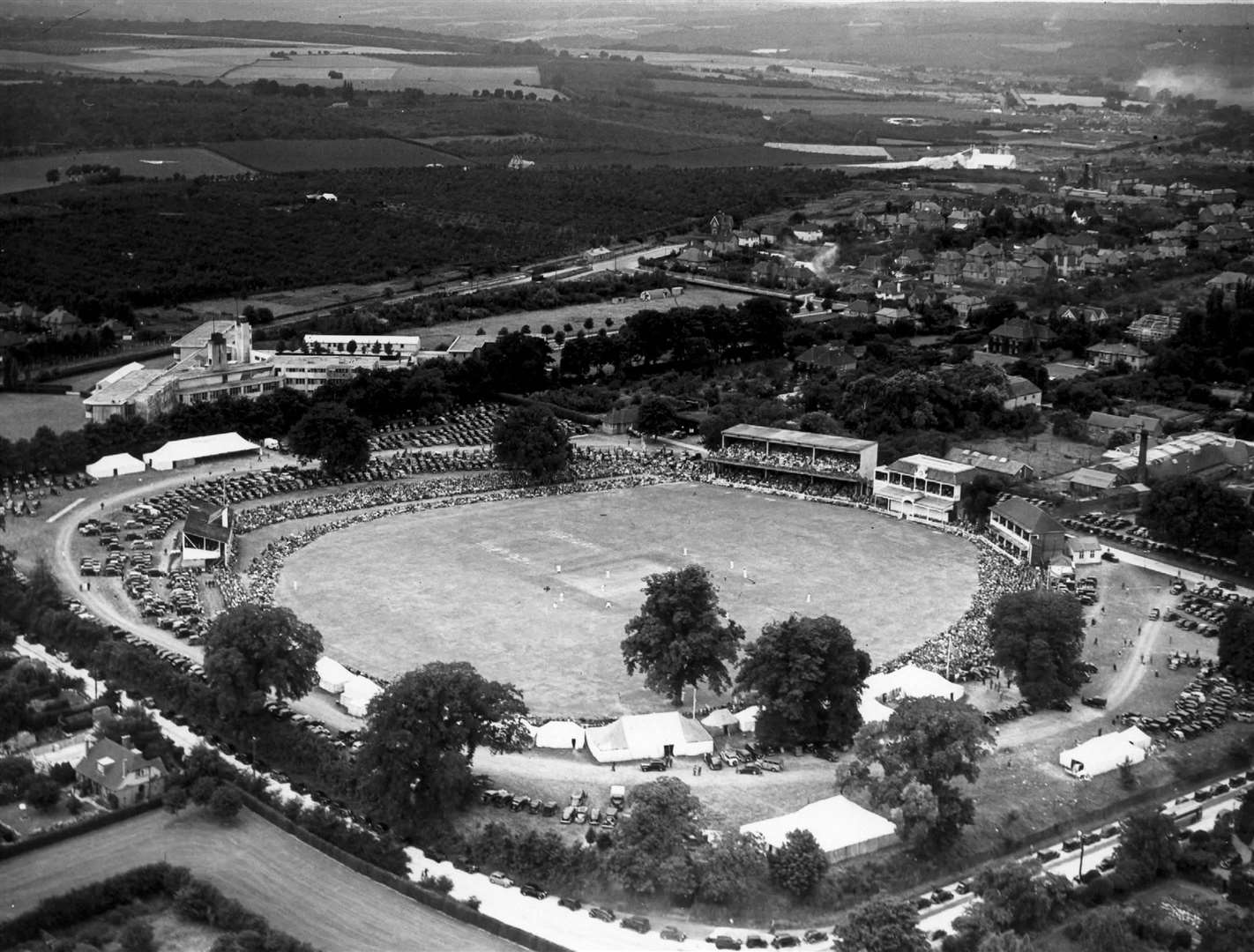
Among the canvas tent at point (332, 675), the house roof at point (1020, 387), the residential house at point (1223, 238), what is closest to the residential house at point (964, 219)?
the residential house at point (1223, 238)

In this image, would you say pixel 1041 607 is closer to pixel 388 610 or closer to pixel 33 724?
pixel 388 610

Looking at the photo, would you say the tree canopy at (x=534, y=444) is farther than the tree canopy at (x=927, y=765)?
Yes

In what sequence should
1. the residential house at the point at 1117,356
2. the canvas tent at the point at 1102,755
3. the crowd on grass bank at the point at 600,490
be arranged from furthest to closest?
the residential house at the point at 1117,356
the crowd on grass bank at the point at 600,490
the canvas tent at the point at 1102,755

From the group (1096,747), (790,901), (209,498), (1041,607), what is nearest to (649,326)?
(209,498)

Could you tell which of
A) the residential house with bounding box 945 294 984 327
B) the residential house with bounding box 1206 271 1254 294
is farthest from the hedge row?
the residential house with bounding box 1206 271 1254 294

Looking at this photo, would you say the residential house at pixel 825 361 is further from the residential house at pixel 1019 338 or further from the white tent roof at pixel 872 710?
the white tent roof at pixel 872 710

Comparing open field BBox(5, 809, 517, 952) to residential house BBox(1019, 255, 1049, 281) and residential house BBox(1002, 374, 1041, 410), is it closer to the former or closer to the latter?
residential house BBox(1002, 374, 1041, 410)
